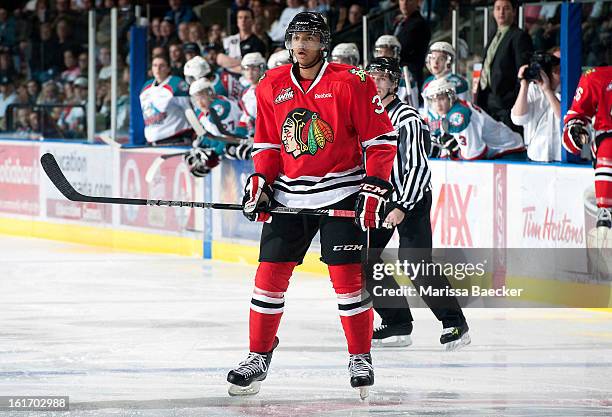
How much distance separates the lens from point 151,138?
11.4 m

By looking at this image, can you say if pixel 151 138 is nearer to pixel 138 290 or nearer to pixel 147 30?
pixel 147 30

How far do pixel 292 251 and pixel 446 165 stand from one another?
3539 millimetres

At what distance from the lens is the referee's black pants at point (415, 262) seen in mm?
6891

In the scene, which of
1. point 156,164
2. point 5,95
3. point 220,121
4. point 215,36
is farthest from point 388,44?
point 5,95

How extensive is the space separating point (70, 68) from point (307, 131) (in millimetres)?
7618

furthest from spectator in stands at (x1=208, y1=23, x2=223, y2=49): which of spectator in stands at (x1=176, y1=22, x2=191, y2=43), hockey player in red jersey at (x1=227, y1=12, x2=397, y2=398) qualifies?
hockey player in red jersey at (x1=227, y1=12, x2=397, y2=398)

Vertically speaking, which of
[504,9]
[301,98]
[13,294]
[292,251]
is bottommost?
[13,294]

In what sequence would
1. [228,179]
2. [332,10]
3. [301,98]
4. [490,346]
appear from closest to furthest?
[301,98]
[490,346]
[228,179]
[332,10]

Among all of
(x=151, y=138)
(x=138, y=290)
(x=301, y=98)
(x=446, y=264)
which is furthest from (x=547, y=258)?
(x=151, y=138)

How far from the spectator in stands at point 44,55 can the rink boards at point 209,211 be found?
0.79m

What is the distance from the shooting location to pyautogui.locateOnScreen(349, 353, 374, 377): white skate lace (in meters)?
5.59

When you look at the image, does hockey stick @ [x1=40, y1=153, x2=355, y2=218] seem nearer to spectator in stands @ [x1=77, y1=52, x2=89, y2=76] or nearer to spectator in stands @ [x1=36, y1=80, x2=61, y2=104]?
spectator in stands @ [x1=77, y1=52, x2=89, y2=76]

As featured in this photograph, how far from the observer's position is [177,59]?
1179 centimetres

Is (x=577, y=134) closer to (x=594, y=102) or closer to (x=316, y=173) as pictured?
(x=594, y=102)
